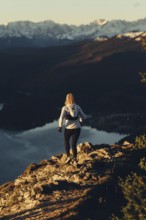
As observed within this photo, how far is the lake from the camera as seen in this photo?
6293cm

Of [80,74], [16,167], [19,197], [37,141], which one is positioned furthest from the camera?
[80,74]

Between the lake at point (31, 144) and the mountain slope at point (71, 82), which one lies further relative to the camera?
the mountain slope at point (71, 82)

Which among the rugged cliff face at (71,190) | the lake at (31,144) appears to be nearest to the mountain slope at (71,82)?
the lake at (31,144)

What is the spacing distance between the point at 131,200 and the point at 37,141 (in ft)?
242

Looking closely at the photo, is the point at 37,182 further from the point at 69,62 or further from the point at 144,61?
the point at 69,62

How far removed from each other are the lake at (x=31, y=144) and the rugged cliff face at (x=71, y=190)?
31573 mm

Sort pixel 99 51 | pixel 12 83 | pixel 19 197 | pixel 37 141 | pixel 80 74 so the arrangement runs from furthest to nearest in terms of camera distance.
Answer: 1. pixel 99 51
2. pixel 12 83
3. pixel 80 74
4. pixel 37 141
5. pixel 19 197

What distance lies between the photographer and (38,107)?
127 meters


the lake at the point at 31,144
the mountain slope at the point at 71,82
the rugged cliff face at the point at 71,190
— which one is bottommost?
Result: the rugged cliff face at the point at 71,190

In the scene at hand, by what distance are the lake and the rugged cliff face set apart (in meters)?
31.6

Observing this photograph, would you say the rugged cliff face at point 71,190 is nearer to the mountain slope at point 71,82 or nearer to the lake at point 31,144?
the lake at point 31,144

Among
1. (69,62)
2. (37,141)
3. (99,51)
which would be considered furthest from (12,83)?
(37,141)

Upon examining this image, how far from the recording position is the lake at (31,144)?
62.9m

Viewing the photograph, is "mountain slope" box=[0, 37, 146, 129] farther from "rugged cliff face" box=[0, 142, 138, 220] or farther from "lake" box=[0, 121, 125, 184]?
"rugged cliff face" box=[0, 142, 138, 220]
